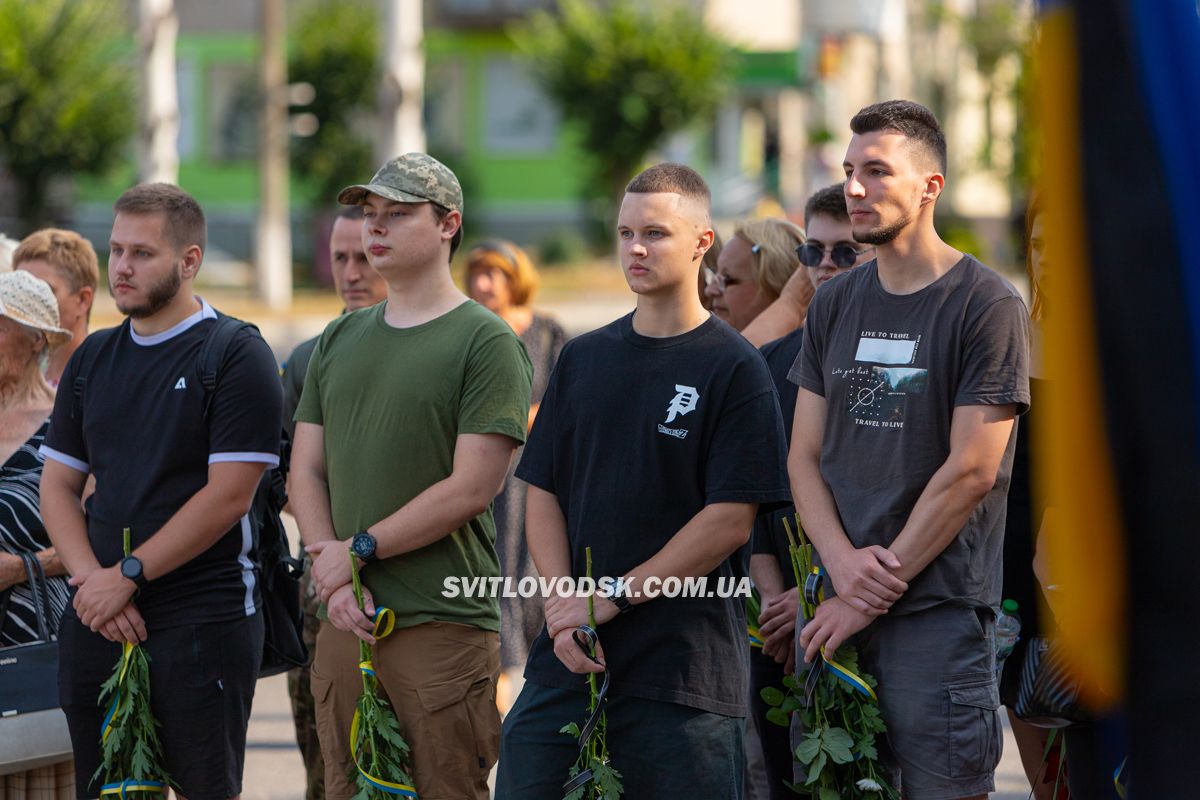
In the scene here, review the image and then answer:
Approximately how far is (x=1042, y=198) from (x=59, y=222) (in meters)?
29.8

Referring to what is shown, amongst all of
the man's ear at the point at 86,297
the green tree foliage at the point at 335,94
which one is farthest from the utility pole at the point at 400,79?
the man's ear at the point at 86,297

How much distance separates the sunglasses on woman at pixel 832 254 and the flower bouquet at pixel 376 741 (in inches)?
75.4

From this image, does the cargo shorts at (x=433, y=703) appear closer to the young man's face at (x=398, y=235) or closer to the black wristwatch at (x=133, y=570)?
the black wristwatch at (x=133, y=570)

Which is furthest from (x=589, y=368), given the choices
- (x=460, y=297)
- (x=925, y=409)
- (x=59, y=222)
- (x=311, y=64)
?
(x=311, y=64)

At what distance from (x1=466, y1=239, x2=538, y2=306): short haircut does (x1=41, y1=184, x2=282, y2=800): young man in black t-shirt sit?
287cm

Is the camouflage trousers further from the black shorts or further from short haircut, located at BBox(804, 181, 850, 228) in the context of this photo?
short haircut, located at BBox(804, 181, 850, 228)

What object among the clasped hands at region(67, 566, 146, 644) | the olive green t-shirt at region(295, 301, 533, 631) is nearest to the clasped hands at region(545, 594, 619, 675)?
the olive green t-shirt at region(295, 301, 533, 631)

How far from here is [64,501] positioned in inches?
185

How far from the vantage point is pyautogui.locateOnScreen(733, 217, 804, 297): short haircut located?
560 cm

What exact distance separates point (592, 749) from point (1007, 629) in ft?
4.46

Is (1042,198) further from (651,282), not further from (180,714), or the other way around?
(180,714)

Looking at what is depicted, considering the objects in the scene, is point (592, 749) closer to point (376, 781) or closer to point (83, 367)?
point (376, 781)

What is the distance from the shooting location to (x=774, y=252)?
221 inches


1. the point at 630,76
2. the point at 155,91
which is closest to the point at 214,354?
the point at 155,91
